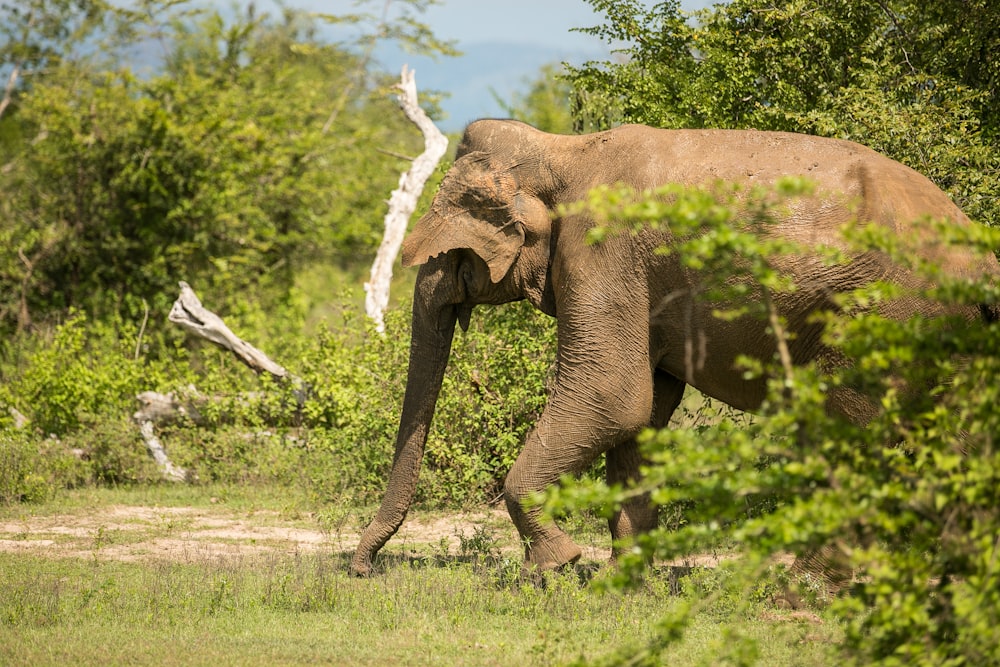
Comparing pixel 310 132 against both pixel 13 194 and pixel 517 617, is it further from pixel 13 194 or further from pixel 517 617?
pixel 517 617

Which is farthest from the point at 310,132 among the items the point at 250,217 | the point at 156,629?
the point at 156,629

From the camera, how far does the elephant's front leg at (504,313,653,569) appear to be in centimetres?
812

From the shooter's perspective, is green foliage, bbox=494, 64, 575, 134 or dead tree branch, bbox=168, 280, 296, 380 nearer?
dead tree branch, bbox=168, 280, 296, 380

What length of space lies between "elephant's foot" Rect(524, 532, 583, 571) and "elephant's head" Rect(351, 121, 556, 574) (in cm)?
117

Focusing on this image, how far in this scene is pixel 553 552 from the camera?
8312mm

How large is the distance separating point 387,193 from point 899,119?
16.0 metres

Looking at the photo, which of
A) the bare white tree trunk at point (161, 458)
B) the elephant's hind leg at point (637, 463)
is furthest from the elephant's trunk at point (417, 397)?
the bare white tree trunk at point (161, 458)

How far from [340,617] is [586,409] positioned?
6.76 ft

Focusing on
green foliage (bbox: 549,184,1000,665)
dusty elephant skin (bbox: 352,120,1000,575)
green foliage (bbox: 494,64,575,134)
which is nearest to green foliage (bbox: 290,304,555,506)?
dusty elephant skin (bbox: 352,120,1000,575)

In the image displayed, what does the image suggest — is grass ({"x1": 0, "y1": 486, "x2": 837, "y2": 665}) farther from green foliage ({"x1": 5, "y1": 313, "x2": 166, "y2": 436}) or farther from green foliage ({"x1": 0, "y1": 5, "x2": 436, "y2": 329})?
green foliage ({"x1": 0, "y1": 5, "x2": 436, "y2": 329})

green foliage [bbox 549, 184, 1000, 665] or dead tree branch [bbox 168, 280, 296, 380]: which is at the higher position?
green foliage [bbox 549, 184, 1000, 665]

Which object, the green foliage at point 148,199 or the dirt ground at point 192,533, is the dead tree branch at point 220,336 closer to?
the dirt ground at point 192,533

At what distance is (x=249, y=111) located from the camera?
72.0 feet

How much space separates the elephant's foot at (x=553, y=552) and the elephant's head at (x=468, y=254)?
1167mm
